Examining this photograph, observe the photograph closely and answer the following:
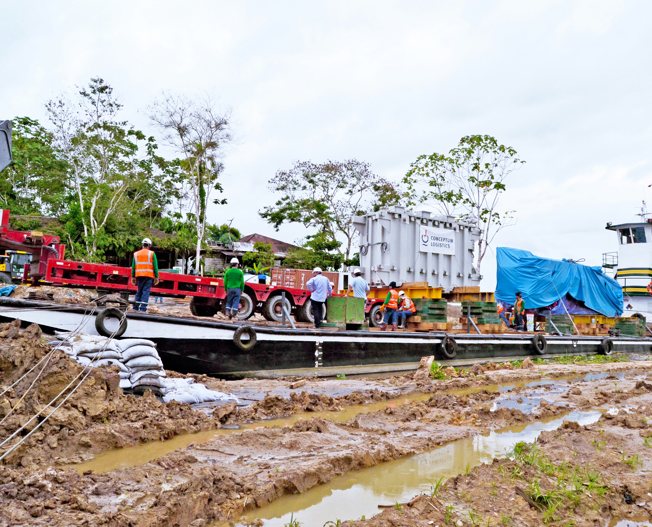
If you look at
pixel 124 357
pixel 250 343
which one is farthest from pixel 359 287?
pixel 124 357

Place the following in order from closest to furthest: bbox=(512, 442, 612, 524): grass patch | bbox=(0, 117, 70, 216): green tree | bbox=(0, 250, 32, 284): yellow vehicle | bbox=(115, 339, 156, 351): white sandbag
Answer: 1. bbox=(512, 442, 612, 524): grass patch
2. bbox=(115, 339, 156, 351): white sandbag
3. bbox=(0, 250, 32, 284): yellow vehicle
4. bbox=(0, 117, 70, 216): green tree

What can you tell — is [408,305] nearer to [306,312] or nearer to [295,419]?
[306,312]

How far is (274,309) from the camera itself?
1212 cm

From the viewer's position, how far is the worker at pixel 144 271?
368 inches

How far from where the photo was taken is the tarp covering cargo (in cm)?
1706

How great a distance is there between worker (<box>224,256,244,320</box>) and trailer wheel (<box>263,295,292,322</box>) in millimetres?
1204

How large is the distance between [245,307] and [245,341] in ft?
10.5

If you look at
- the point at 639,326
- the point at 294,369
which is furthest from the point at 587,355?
the point at 294,369

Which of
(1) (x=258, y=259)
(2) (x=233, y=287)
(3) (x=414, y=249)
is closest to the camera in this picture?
(2) (x=233, y=287)

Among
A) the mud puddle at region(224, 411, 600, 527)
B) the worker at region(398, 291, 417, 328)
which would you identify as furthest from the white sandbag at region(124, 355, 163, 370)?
the worker at region(398, 291, 417, 328)

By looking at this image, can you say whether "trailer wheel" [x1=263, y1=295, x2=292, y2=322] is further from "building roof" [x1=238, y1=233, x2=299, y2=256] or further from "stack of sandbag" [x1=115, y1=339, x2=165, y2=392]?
"building roof" [x1=238, y1=233, x2=299, y2=256]

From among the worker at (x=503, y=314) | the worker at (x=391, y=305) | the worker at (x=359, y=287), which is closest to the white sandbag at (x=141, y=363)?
the worker at (x=359, y=287)

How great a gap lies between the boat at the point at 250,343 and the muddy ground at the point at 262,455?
3.85ft

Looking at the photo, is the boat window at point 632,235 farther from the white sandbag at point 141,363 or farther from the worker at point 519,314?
the white sandbag at point 141,363
